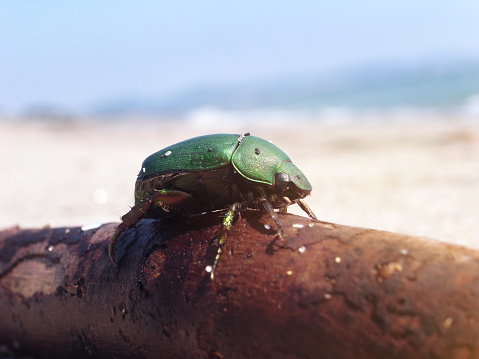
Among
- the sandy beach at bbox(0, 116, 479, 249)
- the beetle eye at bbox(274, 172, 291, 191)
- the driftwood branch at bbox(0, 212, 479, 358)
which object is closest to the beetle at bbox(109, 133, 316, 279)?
the beetle eye at bbox(274, 172, 291, 191)

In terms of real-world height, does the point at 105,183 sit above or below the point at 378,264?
above

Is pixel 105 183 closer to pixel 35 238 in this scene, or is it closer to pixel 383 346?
pixel 35 238

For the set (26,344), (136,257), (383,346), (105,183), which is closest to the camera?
(383,346)

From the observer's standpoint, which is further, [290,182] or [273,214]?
[290,182]

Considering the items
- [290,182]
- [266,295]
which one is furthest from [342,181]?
[266,295]

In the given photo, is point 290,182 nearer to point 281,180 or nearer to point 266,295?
point 281,180

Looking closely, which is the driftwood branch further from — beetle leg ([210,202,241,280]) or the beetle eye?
the beetle eye

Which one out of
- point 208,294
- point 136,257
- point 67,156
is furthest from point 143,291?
point 67,156
